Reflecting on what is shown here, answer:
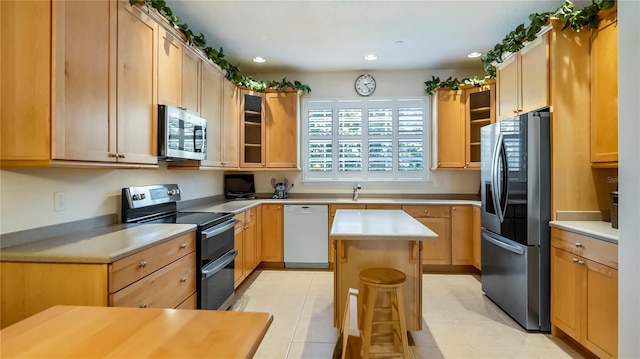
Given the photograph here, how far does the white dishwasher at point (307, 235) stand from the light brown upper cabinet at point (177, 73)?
1790 mm

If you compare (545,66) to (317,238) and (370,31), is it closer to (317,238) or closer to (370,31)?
(370,31)

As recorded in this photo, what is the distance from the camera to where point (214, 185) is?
4145 millimetres

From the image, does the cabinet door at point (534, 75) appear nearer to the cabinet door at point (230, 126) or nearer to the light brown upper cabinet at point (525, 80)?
the light brown upper cabinet at point (525, 80)

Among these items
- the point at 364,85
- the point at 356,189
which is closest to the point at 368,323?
the point at 356,189

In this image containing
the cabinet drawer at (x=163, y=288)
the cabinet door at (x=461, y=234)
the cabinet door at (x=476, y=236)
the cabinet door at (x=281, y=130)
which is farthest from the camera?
the cabinet door at (x=281, y=130)

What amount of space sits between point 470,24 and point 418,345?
9.80 feet

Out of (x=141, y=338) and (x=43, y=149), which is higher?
(x=43, y=149)

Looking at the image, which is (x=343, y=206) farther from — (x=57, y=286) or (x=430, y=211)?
(x=57, y=286)

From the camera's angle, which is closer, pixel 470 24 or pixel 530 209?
pixel 530 209

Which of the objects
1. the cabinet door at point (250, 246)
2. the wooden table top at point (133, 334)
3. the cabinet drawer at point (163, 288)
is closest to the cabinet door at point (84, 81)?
the cabinet drawer at point (163, 288)

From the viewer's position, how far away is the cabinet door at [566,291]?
2.16 meters

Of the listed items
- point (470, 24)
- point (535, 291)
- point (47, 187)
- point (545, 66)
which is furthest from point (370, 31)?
point (47, 187)

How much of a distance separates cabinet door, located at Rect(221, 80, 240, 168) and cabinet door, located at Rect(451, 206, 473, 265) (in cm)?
285

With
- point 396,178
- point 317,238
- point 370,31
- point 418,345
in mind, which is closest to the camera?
A: point 418,345
